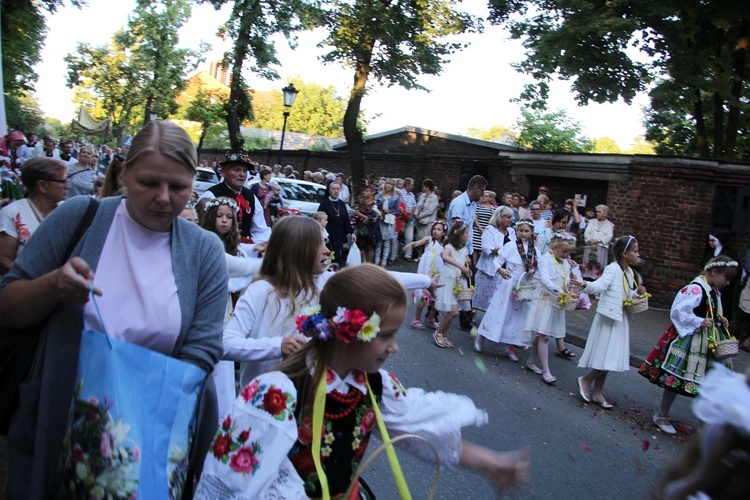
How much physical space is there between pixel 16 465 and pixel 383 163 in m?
21.7

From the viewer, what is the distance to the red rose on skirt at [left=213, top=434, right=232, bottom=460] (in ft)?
5.92

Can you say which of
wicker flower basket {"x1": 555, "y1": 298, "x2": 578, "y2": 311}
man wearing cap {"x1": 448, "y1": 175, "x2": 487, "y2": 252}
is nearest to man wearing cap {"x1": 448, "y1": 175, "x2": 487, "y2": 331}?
man wearing cap {"x1": 448, "y1": 175, "x2": 487, "y2": 252}

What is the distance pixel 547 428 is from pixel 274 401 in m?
4.53

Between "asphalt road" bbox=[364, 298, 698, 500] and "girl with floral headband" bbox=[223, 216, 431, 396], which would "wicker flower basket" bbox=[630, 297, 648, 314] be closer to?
"asphalt road" bbox=[364, 298, 698, 500]

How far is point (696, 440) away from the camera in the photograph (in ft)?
4.09

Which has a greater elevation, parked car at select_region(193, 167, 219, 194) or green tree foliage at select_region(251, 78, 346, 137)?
green tree foliage at select_region(251, 78, 346, 137)

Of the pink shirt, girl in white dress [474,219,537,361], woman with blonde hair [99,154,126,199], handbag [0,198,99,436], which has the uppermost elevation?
woman with blonde hair [99,154,126,199]

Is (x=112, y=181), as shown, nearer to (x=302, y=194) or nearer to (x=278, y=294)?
(x=278, y=294)

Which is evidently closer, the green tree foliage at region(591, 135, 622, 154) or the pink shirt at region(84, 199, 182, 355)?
the pink shirt at region(84, 199, 182, 355)

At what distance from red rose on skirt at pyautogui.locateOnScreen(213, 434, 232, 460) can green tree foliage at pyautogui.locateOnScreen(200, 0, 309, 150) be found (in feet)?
75.7

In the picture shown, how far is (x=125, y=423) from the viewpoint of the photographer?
5.46ft

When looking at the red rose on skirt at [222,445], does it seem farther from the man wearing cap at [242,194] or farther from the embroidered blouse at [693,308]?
the embroidered blouse at [693,308]

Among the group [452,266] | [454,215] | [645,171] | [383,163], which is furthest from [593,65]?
[383,163]

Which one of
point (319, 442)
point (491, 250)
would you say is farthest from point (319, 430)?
point (491, 250)
